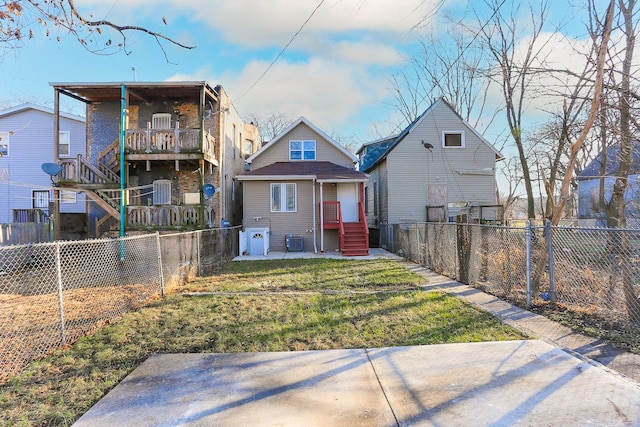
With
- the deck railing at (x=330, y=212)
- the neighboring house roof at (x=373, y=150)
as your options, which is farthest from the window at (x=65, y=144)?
the neighboring house roof at (x=373, y=150)

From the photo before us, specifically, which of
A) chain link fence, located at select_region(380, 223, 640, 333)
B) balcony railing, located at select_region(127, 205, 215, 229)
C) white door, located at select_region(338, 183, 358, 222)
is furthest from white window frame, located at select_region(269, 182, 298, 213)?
chain link fence, located at select_region(380, 223, 640, 333)

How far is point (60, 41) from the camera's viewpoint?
527 cm

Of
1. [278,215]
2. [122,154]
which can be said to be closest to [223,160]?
[278,215]

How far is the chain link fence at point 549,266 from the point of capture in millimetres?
5457

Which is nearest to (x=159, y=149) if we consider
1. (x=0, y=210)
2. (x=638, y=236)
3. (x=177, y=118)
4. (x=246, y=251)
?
(x=177, y=118)

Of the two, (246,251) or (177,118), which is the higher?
(177,118)

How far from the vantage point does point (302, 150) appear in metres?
18.6

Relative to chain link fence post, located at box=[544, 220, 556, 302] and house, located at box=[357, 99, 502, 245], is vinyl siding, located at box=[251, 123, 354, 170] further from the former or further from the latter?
chain link fence post, located at box=[544, 220, 556, 302]

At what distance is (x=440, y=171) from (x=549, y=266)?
13383 millimetres

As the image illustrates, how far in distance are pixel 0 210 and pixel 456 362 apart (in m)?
23.0

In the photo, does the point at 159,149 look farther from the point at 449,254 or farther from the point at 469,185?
the point at 469,185

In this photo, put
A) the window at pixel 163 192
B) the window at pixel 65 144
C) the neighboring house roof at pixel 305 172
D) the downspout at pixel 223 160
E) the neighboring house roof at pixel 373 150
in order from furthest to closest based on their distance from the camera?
the neighboring house roof at pixel 373 150, the window at pixel 65 144, the downspout at pixel 223 160, the window at pixel 163 192, the neighboring house roof at pixel 305 172

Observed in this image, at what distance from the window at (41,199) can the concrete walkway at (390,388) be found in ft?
62.3

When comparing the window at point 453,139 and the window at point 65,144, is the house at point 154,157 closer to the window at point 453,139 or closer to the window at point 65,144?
the window at point 65,144
